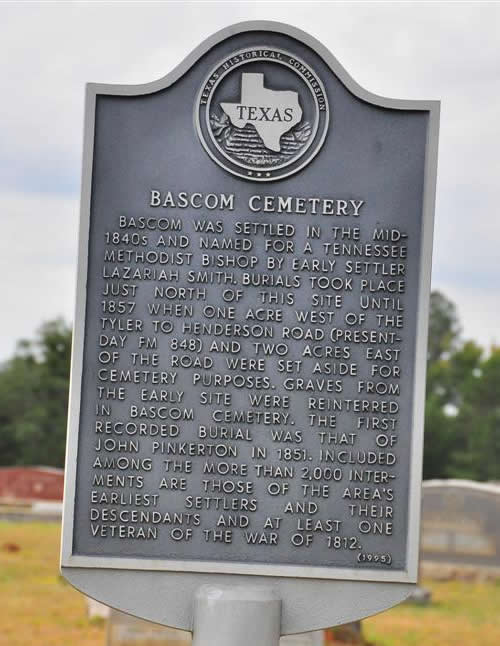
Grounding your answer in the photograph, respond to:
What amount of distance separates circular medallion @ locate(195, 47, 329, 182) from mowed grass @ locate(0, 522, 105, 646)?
10.7m

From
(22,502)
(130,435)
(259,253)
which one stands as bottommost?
(22,502)

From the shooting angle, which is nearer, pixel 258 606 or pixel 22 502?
pixel 258 606

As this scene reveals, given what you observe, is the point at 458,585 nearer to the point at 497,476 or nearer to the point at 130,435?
the point at 130,435

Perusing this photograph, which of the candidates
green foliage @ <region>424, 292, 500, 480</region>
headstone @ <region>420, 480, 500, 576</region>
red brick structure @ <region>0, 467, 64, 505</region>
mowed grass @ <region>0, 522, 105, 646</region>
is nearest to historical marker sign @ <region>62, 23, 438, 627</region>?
mowed grass @ <region>0, 522, 105, 646</region>

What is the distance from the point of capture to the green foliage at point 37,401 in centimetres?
4475

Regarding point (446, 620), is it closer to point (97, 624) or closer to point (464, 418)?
point (97, 624)

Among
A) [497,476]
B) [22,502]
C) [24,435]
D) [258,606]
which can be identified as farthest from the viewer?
[24,435]

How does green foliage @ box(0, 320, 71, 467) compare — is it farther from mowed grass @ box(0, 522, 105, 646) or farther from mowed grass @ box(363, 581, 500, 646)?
mowed grass @ box(363, 581, 500, 646)

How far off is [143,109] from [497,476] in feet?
116

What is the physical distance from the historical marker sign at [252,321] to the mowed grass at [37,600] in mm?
10049

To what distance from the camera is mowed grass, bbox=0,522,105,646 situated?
16531mm

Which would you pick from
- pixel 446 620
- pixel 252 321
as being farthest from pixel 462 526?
pixel 252 321

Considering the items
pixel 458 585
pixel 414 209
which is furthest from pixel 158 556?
pixel 458 585

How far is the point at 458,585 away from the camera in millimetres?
20531
